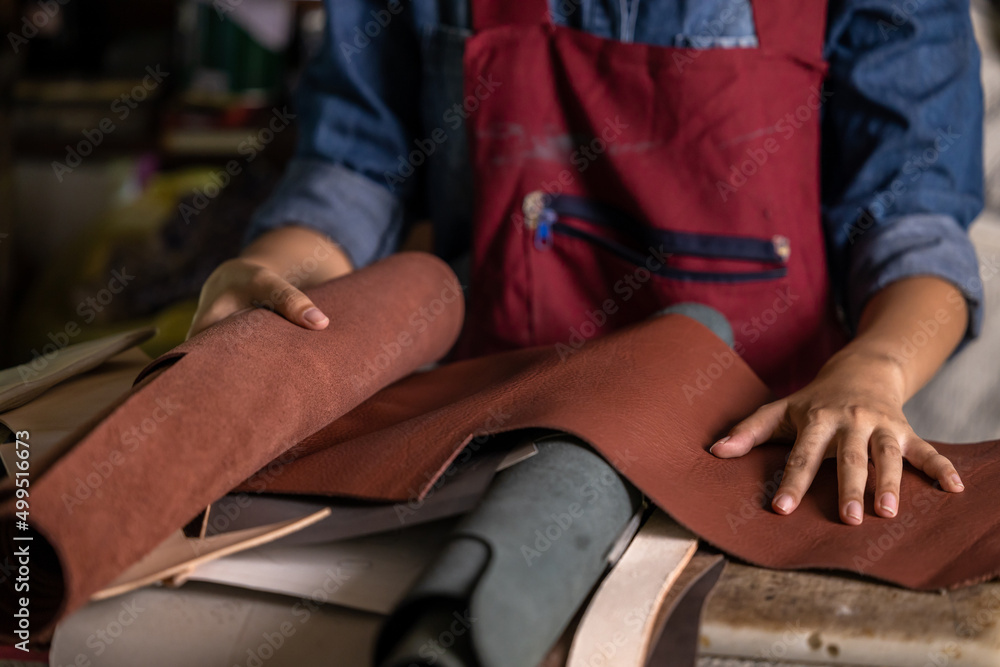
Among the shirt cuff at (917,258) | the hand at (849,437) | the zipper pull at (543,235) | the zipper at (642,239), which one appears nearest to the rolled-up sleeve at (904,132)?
the shirt cuff at (917,258)

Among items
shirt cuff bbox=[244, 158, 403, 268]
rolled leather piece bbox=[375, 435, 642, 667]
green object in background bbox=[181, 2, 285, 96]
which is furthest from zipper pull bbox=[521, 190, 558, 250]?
green object in background bbox=[181, 2, 285, 96]

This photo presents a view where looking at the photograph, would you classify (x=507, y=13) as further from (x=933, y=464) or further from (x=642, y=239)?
(x=933, y=464)

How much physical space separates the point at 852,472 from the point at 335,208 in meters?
0.67

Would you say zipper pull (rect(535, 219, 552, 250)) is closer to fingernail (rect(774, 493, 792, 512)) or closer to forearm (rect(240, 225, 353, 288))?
forearm (rect(240, 225, 353, 288))

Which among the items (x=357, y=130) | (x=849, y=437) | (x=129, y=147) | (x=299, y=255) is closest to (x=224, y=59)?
(x=129, y=147)

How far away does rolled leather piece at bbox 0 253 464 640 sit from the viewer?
18.2 inches

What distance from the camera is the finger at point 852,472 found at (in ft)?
1.91

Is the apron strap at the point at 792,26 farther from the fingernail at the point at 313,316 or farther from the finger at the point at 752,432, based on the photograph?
the fingernail at the point at 313,316

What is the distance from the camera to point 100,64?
305 cm

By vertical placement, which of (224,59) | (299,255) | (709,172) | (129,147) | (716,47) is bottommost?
(129,147)

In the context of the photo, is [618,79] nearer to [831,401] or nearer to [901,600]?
[831,401]

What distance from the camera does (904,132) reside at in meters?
0.94

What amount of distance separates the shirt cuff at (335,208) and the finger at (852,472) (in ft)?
2.03

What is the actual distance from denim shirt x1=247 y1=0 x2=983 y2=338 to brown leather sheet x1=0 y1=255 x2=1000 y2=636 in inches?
11.7
